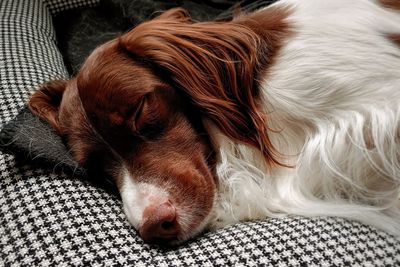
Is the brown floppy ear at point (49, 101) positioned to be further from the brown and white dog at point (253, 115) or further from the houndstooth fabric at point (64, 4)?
the houndstooth fabric at point (64, 4)

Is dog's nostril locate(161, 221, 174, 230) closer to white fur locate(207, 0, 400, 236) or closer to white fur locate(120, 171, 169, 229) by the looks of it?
white fur locate(120, 171, 169, 229)

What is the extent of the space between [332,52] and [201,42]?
44 cm

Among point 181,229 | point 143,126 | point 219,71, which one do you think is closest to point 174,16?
point 219,71

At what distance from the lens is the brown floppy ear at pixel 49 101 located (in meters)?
1.75

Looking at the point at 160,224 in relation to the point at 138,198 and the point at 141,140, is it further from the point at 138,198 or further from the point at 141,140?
the point at 141,140

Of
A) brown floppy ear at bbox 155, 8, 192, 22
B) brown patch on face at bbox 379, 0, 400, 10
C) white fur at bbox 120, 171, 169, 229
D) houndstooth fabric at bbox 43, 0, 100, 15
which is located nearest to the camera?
white fur at bbox 120, 171, 169, 229

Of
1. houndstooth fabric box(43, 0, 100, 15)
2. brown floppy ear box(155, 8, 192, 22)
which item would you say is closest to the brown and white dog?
brown floppy ear box(155, 8, 192, 22)

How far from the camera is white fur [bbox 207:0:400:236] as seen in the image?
59.2 inches

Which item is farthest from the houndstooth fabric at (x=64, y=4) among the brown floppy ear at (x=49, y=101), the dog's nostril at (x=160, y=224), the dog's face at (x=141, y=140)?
the dog's nostril at (x=160, y=224)

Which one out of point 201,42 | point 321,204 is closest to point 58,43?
point 201,42

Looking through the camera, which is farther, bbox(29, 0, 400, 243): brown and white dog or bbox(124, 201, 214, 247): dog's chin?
bbox(29, 0, 400, 243): brown and white dog

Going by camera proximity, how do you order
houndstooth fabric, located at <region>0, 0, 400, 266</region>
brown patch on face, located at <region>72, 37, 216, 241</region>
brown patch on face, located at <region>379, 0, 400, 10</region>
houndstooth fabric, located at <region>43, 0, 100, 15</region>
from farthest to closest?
houndstooth fabric, located at <region>43, 0, 100, 15</region>, brown patch on face, located at <region>379, 0, 400, 10</region>, brown patch on face, located at <region>72, 37, 216, 241</region>, houndstooth fabric, located at <region>0, 0, 400, 266</region>

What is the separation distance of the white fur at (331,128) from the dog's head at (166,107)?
77 mm

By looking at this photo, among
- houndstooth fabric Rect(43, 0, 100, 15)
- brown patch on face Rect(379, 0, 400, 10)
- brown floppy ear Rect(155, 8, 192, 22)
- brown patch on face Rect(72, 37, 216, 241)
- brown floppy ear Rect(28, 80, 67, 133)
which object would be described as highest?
brown patch on face Rect(379, 0, 400, 10)
